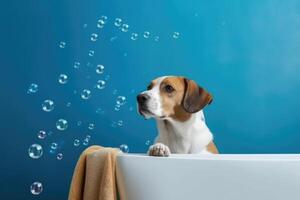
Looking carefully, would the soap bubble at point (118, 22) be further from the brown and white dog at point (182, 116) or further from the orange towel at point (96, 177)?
the orange towel at point (96, 177)

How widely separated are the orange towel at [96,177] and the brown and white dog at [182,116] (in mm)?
514

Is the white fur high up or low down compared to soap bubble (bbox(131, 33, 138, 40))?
down

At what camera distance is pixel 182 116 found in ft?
6.39

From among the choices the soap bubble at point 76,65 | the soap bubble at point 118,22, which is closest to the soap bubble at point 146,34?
the soap bubble at point 118,22

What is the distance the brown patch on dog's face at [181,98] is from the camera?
193 centimetres

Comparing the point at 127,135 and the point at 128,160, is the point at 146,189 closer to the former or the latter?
the point at 128,160

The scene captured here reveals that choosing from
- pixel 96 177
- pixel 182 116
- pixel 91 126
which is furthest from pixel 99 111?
pixel 96 177

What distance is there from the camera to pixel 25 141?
2.33 metres

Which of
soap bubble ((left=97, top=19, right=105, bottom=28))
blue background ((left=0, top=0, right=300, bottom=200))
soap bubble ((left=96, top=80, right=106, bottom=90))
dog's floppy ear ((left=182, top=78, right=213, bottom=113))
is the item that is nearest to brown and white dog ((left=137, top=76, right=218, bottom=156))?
dog's floppy ear ((left=182, top=78, right=213, bottom=113))

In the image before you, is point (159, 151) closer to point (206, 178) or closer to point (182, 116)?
point (206, 178)

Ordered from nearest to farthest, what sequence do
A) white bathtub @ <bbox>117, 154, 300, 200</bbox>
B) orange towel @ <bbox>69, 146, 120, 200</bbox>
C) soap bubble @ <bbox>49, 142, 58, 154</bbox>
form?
white bathtub @ <bbox>117, 154, 300, 200</bbox>
orange towel @ <bbox>69, 146, 120, 200</bbox>
soap bubble @ <bbox>49, 142, 58, 154</bbox>

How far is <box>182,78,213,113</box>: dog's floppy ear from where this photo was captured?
1.93 metres

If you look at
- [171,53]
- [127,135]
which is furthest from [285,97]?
[127,135]

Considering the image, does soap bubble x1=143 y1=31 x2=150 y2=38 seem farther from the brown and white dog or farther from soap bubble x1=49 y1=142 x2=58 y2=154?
soap bubble x1=49 y1=142 x2=58 y2=154
